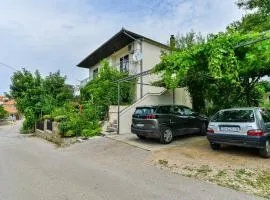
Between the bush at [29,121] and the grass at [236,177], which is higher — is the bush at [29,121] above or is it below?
above

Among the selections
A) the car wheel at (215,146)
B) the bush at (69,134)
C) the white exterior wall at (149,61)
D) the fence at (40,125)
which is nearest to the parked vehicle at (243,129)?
the car wheel at (215,146)

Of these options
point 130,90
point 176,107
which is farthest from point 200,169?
point 130,90

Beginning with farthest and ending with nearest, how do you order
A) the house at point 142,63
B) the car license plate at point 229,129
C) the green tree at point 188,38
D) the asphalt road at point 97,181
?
the green tree at point 188,38, the house at point 142,63, the car license plate at point 229,129, the asphalt road at point 97,181

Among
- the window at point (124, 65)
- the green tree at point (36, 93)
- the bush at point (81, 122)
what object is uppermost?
the window at point (124, 65)

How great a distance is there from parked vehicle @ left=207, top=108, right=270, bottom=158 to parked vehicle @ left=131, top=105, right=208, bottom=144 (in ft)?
7.26

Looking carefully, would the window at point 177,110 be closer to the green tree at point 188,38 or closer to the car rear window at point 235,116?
the car rear window at point 235,116

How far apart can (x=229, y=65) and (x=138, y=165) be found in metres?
4.45

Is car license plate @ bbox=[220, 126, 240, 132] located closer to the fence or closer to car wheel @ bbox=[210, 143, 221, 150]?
car wheel @ bbox=[210, 143, 221, 150]

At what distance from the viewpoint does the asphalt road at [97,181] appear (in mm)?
4652

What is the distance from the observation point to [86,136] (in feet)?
42.3

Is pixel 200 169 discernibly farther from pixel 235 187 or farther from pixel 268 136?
pixel 268 136

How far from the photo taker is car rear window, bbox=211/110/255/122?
296 inches

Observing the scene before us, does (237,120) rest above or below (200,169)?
above

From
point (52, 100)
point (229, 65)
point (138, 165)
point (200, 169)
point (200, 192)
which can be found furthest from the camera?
point (52, 100)
